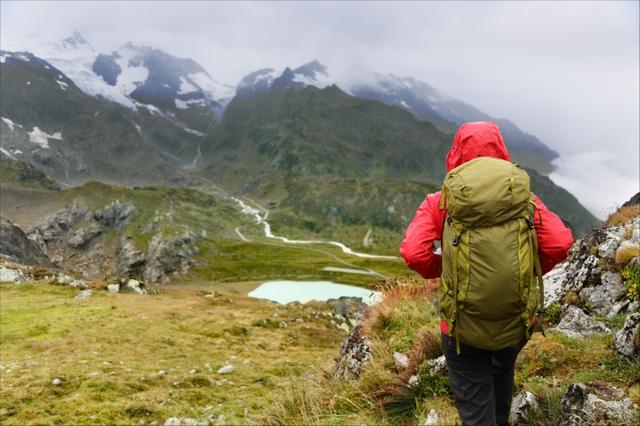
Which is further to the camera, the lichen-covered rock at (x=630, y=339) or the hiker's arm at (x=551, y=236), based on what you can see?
the lichen-covered rock at (x=630, y=339)

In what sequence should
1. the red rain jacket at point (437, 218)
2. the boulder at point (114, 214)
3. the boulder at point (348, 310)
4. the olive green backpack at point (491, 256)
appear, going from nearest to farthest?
the olive green backpack at point (491, 256)
the red rain jacket at point (437, 218)
the boulder at point (348, 310)
the boulder at point (114, 214)

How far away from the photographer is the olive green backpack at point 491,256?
15.3 ft

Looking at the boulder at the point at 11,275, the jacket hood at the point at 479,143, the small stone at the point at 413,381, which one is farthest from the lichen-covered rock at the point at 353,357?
the boulder at the point at 11,275

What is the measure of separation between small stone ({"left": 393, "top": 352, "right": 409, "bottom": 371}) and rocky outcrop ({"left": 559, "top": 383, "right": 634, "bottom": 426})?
3634 mm

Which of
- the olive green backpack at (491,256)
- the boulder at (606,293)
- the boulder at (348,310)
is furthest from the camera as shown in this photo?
the boulder at (348,310)

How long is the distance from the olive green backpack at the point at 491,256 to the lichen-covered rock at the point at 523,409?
2.17 m

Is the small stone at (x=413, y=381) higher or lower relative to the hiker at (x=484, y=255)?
lower

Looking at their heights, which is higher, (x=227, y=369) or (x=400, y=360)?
(x=400, y=360)

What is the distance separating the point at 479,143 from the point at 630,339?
399 centimetres

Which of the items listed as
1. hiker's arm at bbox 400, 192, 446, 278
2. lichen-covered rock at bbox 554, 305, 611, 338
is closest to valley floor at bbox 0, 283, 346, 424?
hiker's arm at bbox 400, 192, 446, 278

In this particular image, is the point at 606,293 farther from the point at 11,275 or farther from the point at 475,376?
the point at 11,275

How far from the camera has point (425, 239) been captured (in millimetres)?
5289

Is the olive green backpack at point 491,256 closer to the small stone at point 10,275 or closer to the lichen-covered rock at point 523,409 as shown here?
the lichen-covered rock at point 523,409

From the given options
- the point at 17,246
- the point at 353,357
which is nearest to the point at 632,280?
the point at 353,357
